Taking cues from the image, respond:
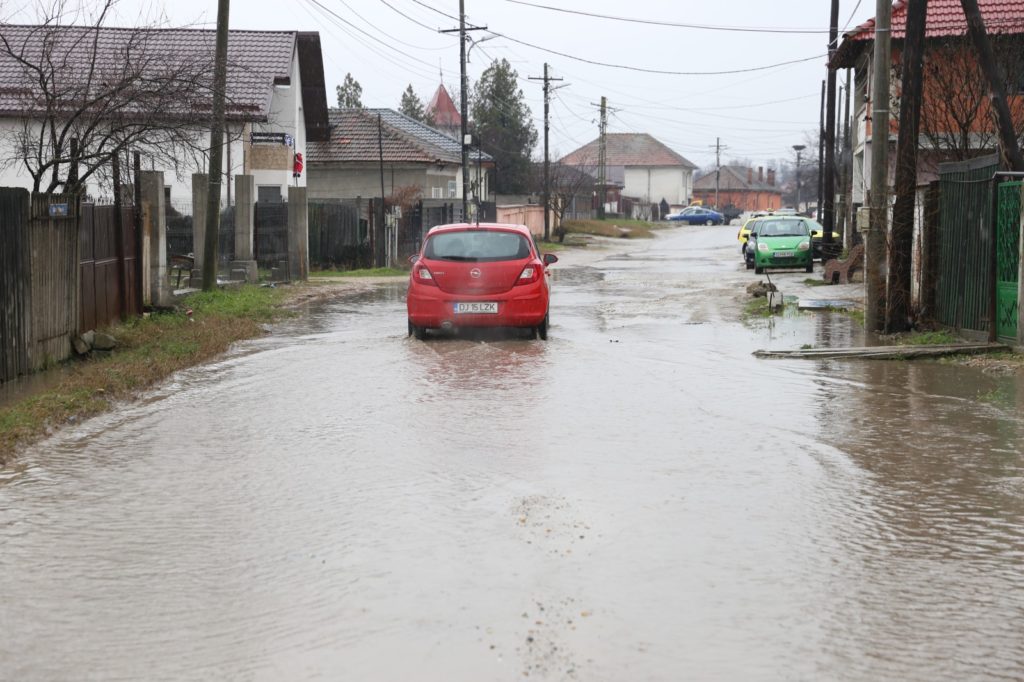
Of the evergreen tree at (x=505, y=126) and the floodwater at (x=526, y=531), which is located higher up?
the evergreen tree at (x=505, y=126)

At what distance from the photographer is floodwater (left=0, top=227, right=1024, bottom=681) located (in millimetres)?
4980

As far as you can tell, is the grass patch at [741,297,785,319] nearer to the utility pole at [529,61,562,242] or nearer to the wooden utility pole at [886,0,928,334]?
the wooden utility pole at [886,0,928,334]

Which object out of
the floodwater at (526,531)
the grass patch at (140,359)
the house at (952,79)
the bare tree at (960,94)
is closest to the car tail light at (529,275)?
the floodwater at (526,531)

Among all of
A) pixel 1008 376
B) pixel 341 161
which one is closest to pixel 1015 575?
pixel 1008 376

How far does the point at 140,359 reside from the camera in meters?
14.0

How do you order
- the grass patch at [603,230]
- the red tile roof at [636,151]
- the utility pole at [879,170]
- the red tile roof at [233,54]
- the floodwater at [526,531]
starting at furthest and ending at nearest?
the red tile roof at [636,151]
the grass patch at [603,230]
the red tile roof at [233,54]
the utility pole at [879,170]
the floodwater at [526,531]

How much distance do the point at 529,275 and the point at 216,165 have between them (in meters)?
8.81

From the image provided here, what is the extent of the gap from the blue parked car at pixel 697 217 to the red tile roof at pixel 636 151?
22156mm

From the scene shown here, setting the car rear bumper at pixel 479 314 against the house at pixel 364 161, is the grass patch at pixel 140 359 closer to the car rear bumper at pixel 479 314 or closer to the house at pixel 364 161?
the car rear bumper at pixel 479 314

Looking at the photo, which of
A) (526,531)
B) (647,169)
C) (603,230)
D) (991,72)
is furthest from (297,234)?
(647,169)

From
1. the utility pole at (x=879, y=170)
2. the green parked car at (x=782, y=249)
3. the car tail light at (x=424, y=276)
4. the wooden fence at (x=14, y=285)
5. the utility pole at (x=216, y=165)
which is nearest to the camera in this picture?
the wooden fence at (x=14, y=285)

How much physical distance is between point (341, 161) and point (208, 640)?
42.9 metres

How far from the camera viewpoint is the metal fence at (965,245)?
1476 centimetres

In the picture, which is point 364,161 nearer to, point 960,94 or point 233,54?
point 233,54
